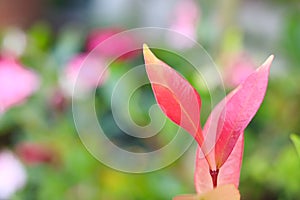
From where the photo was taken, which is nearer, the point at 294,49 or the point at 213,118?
the point at 213,118

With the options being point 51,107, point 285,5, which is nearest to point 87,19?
point 285,5

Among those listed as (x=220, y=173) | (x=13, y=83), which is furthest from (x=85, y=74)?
(x=220, y=173)

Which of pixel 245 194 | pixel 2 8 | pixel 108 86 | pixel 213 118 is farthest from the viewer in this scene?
pixel 2 8

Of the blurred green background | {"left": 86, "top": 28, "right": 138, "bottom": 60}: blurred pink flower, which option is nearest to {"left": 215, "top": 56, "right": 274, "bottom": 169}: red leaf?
the blurred green background

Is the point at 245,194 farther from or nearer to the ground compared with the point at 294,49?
nearer to the ground

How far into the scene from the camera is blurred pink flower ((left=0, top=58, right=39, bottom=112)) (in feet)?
3.13

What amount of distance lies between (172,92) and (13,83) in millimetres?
768

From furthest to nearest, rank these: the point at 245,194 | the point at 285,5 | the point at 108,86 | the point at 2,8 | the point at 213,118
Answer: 1. the point at 2,8
2. the point at 285,5
3. the point at 108,86
4. the point at 245,194
5. the point at 213,118

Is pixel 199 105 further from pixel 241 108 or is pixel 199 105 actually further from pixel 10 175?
pixel 10 175

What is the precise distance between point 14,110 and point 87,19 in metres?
0.95

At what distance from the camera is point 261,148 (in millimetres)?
960

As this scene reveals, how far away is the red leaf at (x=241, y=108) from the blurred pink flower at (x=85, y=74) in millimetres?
742

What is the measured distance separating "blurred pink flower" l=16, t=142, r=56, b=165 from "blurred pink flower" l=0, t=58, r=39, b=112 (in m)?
0.07

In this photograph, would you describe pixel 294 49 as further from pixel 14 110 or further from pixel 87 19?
pixel 87 19
